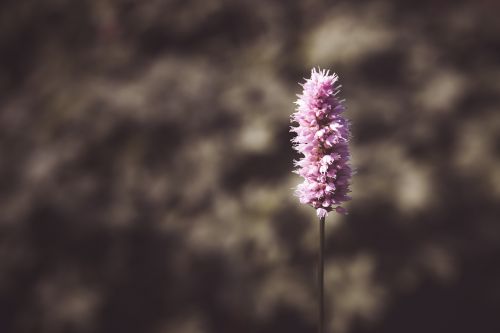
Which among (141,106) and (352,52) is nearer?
(352,52)

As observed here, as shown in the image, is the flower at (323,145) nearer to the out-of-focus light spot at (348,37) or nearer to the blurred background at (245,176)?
the blurred background at (245,176)

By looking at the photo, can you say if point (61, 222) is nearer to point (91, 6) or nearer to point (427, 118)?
point (91, 6)

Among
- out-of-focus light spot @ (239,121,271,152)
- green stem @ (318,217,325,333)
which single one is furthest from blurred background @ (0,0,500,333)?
green stem @ (318,217,325,333)

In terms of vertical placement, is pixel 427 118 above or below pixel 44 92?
below

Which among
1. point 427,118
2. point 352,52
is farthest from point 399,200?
point 352,52

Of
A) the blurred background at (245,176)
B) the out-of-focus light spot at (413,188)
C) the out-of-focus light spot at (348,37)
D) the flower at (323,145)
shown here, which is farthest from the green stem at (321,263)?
the out-of-focus light spot at (348,37)

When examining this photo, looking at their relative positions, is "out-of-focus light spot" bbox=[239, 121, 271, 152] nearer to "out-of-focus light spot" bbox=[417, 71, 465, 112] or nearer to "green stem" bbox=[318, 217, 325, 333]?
"out-of-focus light spot" bbox=[417, 71, 465, 112]

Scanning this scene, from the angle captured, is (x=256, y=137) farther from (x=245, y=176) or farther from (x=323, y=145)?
(x=323, y=145)
